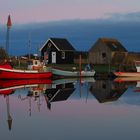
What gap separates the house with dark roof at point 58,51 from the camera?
71562mm

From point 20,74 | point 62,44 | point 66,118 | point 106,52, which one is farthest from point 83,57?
point 66,118

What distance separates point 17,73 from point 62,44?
78.4ft

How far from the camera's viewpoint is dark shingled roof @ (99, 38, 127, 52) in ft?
239

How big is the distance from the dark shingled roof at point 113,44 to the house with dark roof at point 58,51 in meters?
5.01

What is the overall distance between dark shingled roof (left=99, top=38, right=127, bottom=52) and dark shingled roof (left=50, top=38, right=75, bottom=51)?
4892mm

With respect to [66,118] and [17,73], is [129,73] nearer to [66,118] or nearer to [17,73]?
[17,73]

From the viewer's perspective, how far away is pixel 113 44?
74.6m

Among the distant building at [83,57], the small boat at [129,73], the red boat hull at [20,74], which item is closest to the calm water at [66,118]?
the red boat hull at [20,74]

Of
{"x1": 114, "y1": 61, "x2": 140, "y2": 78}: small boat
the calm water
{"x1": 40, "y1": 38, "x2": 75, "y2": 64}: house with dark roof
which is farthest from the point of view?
{"x1": 40, "y1": 38, "x2": 75, "y2": 64}: house with dark roof

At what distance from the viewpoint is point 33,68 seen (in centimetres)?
5266

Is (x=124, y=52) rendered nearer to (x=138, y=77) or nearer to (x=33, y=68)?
(x=138, y=77)

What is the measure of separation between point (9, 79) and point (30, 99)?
19712mm

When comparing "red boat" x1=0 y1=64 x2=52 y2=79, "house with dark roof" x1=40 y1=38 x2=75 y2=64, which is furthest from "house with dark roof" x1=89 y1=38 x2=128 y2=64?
"red boat" x1=0 y1=64 x2=52 y2=79

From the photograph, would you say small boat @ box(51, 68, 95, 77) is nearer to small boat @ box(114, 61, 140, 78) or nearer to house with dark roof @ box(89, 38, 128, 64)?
small boat @ box(114, 61, 140, 78)
